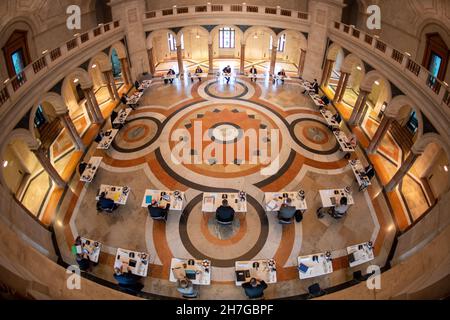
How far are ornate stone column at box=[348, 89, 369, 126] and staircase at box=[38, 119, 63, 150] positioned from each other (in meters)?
18.4

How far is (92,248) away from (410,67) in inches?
595

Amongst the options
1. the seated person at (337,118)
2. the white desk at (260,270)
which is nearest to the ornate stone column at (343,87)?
the seated person at (337,118)

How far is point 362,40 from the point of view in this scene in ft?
49.0

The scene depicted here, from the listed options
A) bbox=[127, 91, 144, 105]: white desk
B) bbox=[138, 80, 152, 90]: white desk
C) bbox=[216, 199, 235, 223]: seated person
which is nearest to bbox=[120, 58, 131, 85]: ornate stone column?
bbox=[138, 80, 152, 90]: white desk

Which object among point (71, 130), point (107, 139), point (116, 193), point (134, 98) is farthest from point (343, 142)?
point (71, 130)

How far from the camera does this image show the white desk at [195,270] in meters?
8.94

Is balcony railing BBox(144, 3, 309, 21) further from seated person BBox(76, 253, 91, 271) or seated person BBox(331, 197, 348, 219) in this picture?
seated person BBox(76, 253, 91, 271)

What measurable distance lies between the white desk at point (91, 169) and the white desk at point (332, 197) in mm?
10537

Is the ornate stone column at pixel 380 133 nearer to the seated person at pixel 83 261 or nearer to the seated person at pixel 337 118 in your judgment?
the seated person at pixel 337 118

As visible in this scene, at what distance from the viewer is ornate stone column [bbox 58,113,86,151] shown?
522 inches

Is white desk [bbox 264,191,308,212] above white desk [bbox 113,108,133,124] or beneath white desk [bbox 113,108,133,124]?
beneath

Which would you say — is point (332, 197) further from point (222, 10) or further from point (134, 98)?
point (222, 10)

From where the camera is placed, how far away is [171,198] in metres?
11.4

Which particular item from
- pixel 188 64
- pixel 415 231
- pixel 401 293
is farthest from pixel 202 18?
pixel 401 293
